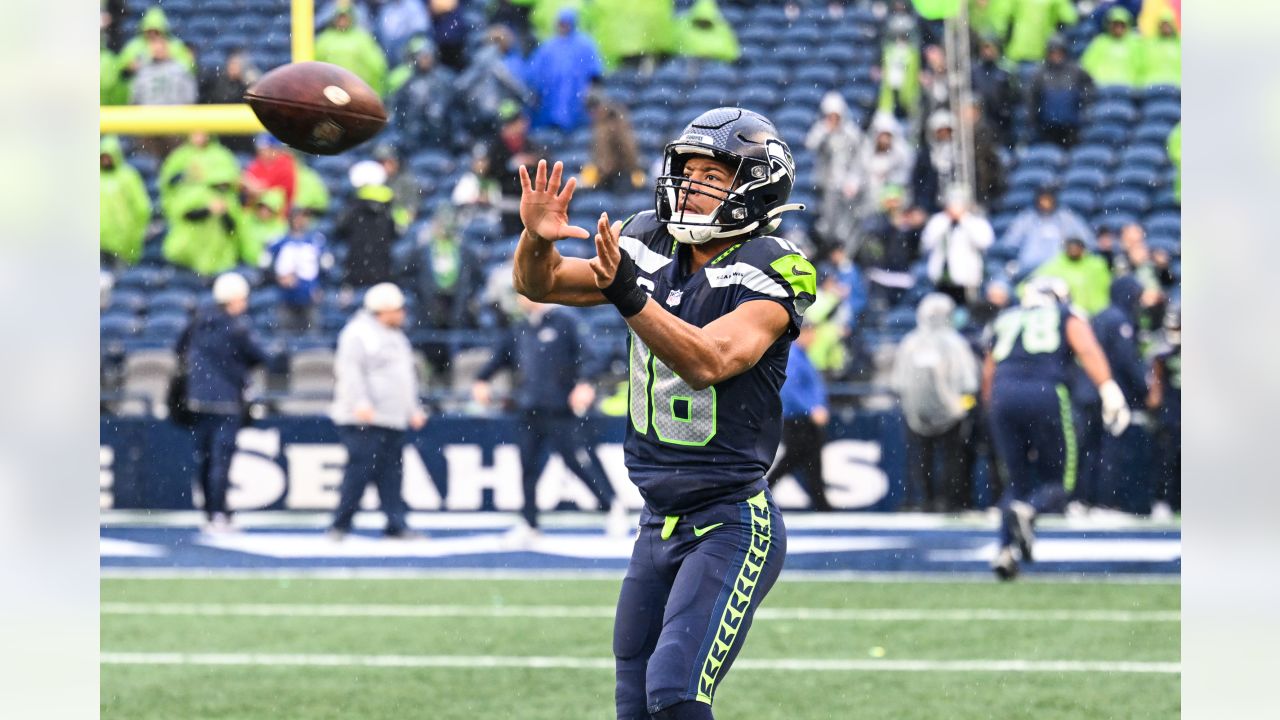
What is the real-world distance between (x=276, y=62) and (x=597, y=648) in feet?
33.5

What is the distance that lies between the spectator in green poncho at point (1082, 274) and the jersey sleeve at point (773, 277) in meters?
9.02

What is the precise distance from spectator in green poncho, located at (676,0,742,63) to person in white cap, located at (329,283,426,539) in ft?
18.1

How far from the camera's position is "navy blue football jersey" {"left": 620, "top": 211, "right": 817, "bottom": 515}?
3.64 metres

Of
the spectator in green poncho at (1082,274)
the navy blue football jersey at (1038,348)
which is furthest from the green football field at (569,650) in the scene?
the spectator in green poncho at (1082,274)

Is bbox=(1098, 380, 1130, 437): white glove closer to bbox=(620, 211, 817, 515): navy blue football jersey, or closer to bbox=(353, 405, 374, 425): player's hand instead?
bbox=(353, 405, 374, 425): player's hand

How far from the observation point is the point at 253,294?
1331 cm

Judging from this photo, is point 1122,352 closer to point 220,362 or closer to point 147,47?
point 220,362

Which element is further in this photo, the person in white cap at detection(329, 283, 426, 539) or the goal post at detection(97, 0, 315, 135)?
the person in white cap at detection(329, 283, 426, 539)

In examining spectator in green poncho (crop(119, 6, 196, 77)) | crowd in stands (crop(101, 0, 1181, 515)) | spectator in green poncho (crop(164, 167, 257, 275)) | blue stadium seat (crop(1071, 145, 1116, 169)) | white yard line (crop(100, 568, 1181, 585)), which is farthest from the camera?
blue stadium seat (crop(1071, 145, 1116, 169))

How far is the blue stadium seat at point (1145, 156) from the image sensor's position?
48.5ft

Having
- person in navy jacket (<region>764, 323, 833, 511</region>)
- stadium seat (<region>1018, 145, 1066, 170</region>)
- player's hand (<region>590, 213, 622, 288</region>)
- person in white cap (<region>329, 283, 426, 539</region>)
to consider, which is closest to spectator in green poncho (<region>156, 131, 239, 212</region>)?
person in white cap (<region>329, 283, 426, 539</region>)
